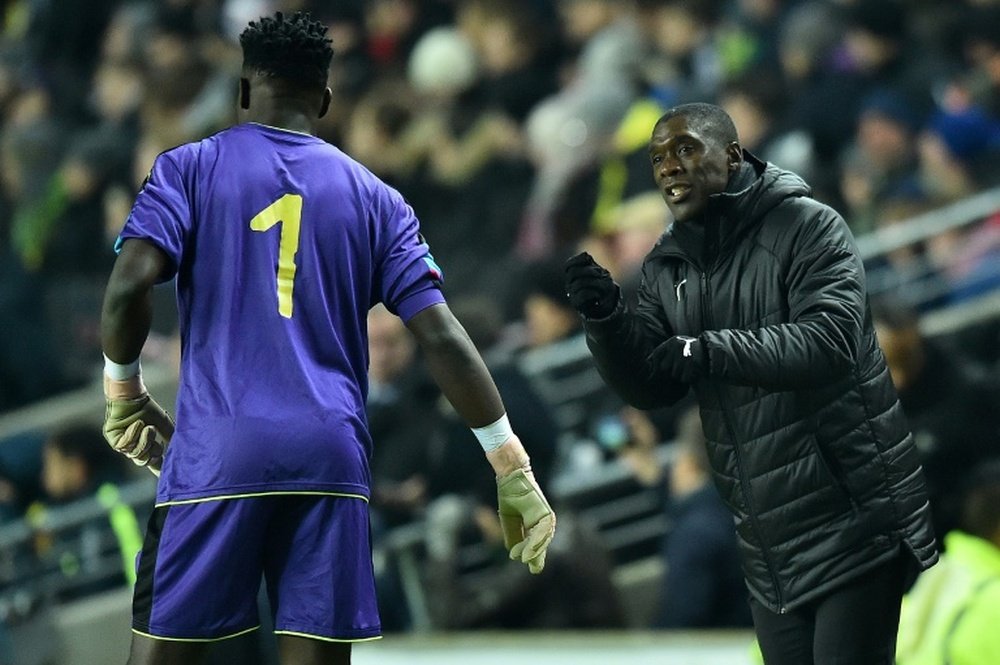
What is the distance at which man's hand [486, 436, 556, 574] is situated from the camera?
13.1 ft

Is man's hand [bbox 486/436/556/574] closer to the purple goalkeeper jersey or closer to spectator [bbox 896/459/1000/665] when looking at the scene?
the purple goalkeeper jersey

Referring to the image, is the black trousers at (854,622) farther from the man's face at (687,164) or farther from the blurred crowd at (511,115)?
the blurred crowd at (511,115)

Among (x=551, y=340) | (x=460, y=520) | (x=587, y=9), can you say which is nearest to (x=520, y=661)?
(x=460, y=520)

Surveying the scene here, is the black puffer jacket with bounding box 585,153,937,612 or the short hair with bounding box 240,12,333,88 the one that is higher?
the short hair with bounding box 240,12,333,88

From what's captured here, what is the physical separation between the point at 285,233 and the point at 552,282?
166 inches

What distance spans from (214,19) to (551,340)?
5484mm

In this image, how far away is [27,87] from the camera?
1277cm

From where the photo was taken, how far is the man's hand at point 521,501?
3.99 meters

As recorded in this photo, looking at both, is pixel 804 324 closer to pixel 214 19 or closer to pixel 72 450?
pixel 72 450

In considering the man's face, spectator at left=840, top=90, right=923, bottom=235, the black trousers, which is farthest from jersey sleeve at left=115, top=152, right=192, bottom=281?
spectator at left=840, top=90, right=923, bottom=235

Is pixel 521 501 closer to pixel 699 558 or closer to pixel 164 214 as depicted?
pixel 164 214

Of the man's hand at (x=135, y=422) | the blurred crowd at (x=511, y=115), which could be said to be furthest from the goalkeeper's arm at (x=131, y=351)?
the blurred crowd at (x=511, y=115)

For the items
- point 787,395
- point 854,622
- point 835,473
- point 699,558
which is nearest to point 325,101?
point 787,395

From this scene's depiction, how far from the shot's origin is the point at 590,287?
3861 millimetres
